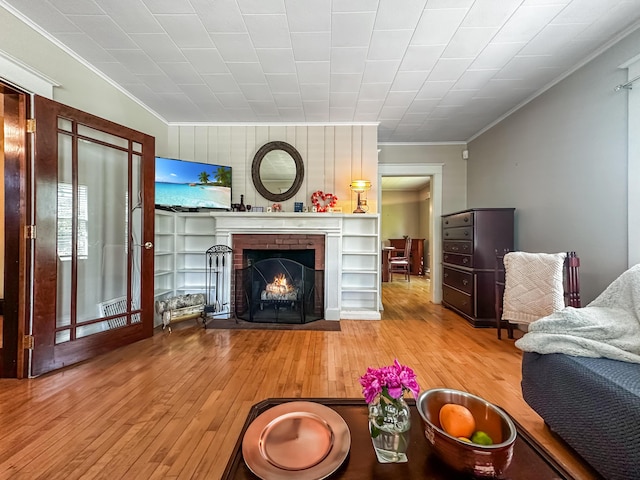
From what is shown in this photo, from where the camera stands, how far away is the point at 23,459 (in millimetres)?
1321

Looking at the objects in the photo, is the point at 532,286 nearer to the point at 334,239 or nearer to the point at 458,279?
the point at 458,279

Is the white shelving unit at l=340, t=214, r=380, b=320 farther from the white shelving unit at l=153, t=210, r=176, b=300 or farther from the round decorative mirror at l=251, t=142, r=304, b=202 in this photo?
the white shelving unit at l=153, t=210, r=176, b=300

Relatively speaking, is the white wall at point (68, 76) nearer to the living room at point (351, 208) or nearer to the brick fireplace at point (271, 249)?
the living room at point (351, 208)

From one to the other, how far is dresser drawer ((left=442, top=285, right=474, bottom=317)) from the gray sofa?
206 cm

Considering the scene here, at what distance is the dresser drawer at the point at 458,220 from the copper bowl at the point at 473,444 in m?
2.89

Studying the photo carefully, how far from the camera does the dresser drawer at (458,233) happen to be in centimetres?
346

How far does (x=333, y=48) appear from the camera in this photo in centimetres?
229

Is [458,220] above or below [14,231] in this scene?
above

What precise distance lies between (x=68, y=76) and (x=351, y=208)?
3083mm

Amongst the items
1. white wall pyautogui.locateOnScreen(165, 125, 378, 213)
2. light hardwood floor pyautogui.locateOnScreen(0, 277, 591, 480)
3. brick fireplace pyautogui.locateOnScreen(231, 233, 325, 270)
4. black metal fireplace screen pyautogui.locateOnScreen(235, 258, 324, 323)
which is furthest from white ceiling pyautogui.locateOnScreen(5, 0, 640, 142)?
light hardwood floor pyautogui.locateOnScreen(0, 277, 591, 480)

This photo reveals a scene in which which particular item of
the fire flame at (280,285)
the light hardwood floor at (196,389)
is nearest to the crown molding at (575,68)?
the light hardwood floor at (196,389)

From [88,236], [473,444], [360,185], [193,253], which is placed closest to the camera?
[473,444]

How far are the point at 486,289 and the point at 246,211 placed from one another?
122 inches

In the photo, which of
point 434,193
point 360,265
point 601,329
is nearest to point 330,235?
point 360,265
